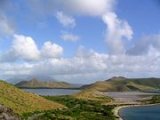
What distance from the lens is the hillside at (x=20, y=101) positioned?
129250 mm

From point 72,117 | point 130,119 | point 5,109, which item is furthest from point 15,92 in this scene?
point 5,109

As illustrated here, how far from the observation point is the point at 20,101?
13788 centimetres

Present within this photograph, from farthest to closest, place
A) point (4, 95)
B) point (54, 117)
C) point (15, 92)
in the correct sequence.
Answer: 1. point (15, 92)
2. point (4, 95)
3. point (54, 117)

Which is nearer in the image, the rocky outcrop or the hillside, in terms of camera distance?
the rocky outcrop

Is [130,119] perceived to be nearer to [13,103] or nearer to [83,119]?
[83,119]

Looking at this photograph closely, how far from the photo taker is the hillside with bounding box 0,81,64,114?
424ft

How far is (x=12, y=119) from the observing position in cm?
3284

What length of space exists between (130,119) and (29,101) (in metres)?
39.6

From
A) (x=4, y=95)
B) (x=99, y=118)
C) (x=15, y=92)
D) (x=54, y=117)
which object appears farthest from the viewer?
(x=15, y=92)

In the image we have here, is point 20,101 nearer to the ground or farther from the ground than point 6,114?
farther from the ground

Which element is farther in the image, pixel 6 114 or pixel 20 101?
pixel 20 101

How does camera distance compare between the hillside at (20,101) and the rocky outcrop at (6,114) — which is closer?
the rocky outcrop at (6,114)

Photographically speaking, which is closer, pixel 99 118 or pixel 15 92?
pixel 99 118

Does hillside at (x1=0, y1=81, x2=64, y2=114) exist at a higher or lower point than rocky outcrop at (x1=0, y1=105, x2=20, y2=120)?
higher
